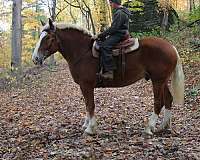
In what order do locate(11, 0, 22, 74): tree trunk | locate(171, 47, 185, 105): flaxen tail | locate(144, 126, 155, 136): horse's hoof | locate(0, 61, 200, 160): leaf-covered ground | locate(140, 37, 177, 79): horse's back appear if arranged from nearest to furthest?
locate(0, 61, 200, 160): leaf-covered ground → locate(144, 126, 155, 136): horse's hoof → locate(140, 37, 177, 79): horse's back → locate(171, 47, 185, 105): flaxen tail → locate(11, 0, 22, 74): tree trunk

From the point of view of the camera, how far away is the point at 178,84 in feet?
25.8

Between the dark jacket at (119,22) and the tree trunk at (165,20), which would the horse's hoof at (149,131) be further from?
the tree trunk at (165,20)

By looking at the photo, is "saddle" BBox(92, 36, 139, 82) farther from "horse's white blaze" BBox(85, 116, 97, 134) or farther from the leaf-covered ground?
the leaf-covered ground

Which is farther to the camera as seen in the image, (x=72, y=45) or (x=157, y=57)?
(x=72, y=45)

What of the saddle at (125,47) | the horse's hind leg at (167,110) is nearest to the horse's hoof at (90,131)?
the horse's hind leg at (167,110)

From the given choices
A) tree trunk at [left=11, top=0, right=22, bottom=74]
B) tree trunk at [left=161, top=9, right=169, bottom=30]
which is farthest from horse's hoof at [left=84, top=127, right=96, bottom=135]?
tree trunk at [left=161, top=9, right=169, bottom=30]

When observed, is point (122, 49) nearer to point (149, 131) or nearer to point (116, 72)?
point (116, 72)

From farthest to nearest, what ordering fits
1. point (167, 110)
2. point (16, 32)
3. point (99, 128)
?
1. point (16, 32)
2. point (99, 128)
3. point (167, 110)

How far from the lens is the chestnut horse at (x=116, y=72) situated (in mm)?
7680

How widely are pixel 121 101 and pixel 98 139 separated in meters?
5.34

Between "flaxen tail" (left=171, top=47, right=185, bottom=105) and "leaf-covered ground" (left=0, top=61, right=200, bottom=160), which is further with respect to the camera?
"flaxen tail" (left=171, top=47, right=185, bottom=105)

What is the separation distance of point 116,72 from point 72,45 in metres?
1.13

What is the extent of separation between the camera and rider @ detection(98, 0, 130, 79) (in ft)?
24.8

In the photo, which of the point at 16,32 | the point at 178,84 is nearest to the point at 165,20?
the point at 16,32
